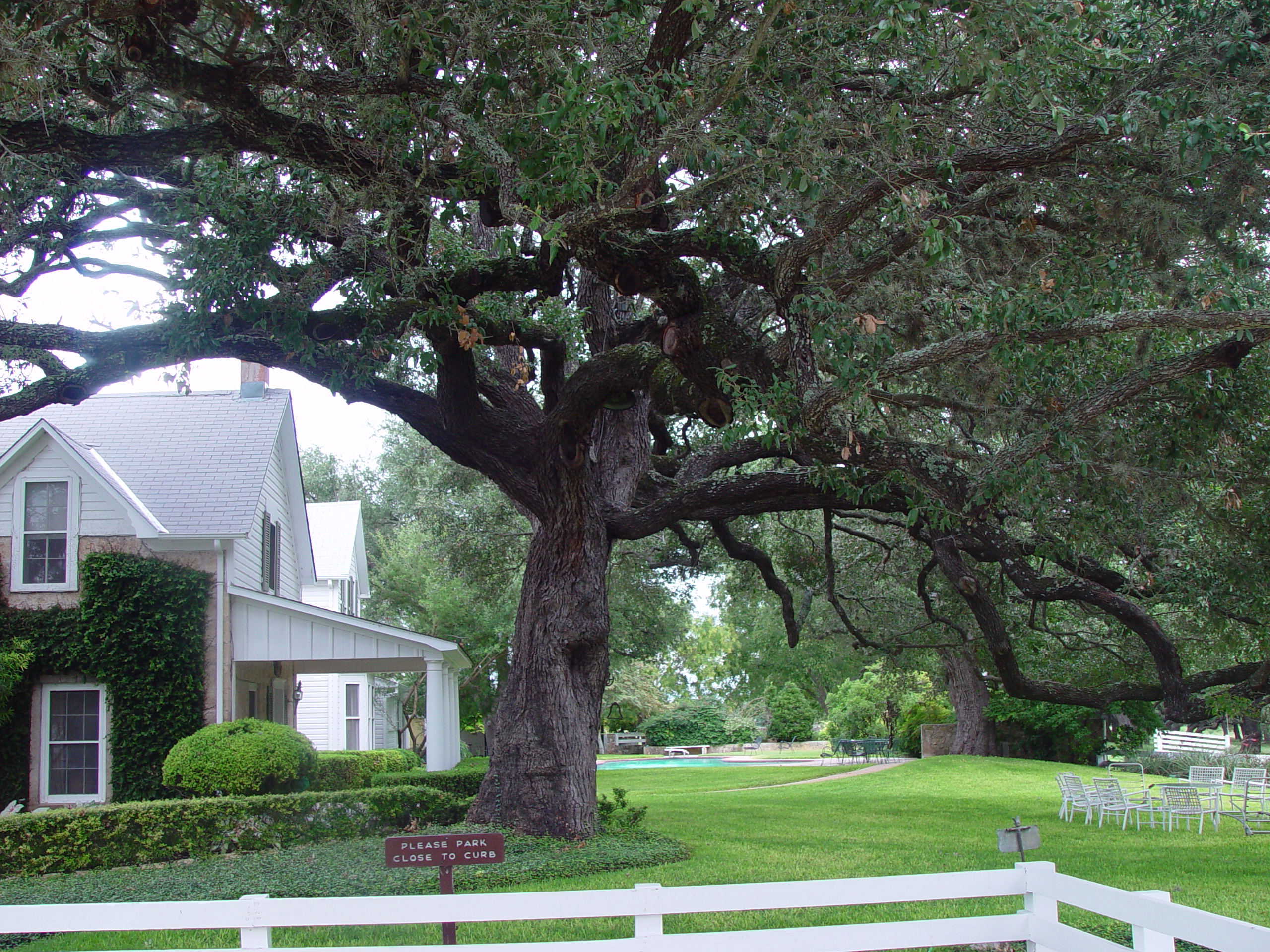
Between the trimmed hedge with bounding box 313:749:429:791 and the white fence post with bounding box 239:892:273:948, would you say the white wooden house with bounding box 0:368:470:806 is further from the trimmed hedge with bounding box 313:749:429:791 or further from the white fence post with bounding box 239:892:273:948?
the white fence post with bounding box 239:892:273:948

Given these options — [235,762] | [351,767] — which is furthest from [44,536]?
[351,767]

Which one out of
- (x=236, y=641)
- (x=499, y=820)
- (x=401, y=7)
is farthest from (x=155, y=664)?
(x=401, y=7)

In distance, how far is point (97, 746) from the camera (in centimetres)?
1552

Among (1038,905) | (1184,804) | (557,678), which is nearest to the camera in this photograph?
(1038,905)

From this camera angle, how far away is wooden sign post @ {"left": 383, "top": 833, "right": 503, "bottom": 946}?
7418mm

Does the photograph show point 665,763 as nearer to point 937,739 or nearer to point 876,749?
point 876,749

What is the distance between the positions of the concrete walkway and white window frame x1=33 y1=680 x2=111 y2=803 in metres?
12.4

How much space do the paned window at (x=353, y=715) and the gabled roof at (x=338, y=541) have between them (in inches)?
118

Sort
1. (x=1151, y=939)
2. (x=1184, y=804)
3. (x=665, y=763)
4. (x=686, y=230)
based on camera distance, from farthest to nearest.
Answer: (x=665, y=763) → (x=1184, y=804) → (x=686, y=230) → (x=1151, y=939)

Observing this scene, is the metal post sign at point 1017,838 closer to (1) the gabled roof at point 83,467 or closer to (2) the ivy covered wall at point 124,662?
(2) the ivy covered wall at point 124,662

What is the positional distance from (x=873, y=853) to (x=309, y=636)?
9276mm

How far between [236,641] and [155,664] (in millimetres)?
1246

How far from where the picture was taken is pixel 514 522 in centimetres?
2156

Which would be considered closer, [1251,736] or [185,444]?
[185,444]
